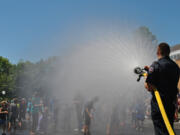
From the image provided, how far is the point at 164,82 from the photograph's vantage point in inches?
139

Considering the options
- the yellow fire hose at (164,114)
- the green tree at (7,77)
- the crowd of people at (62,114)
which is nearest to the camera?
the yellow fire hose at (164,114)

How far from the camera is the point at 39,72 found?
47719 mm

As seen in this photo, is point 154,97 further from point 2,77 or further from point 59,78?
point 2,77

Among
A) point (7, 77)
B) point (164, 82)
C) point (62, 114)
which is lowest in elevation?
point (62, 114)

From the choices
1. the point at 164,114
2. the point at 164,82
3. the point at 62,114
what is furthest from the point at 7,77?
the point at 164,114

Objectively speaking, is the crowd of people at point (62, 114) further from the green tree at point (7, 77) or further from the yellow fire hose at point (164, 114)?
the green tree at point (7, 77)

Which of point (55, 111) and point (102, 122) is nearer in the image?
point (55, 111)

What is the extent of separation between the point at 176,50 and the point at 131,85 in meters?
30.5

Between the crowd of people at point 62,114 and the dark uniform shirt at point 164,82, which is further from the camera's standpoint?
the crowd of people at point 62,114

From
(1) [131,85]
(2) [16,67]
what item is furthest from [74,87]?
(2) [16,67]

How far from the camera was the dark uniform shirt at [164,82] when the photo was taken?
347 centimetres

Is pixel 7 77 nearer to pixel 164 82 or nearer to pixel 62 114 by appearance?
pixel 62 114

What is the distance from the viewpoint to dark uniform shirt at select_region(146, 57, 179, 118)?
347 centimetres

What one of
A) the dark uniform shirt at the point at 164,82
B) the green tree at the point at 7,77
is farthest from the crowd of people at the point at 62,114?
the green tree at the point at 7,77
